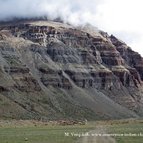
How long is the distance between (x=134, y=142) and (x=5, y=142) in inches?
725

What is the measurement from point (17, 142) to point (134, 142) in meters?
16.8

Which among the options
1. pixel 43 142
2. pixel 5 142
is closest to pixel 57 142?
pixel 43 142

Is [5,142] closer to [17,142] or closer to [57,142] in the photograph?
[17,142]

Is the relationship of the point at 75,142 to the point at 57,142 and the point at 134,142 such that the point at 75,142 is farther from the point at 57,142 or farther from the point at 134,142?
the point at 134,142

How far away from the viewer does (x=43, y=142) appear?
7244cm

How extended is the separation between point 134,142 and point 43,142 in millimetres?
13034

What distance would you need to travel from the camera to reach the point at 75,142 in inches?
2867

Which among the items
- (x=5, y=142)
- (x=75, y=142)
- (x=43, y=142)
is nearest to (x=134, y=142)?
(x=75, y=142)

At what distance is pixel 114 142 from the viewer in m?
73.3

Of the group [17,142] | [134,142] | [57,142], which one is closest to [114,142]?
[134,142]

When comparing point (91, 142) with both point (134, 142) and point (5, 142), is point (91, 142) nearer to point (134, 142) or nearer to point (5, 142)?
point (134, 142)

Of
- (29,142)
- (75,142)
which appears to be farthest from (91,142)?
(29,142)

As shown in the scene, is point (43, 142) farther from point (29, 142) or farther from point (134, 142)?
point (134, 142)

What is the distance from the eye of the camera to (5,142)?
2842 inches
